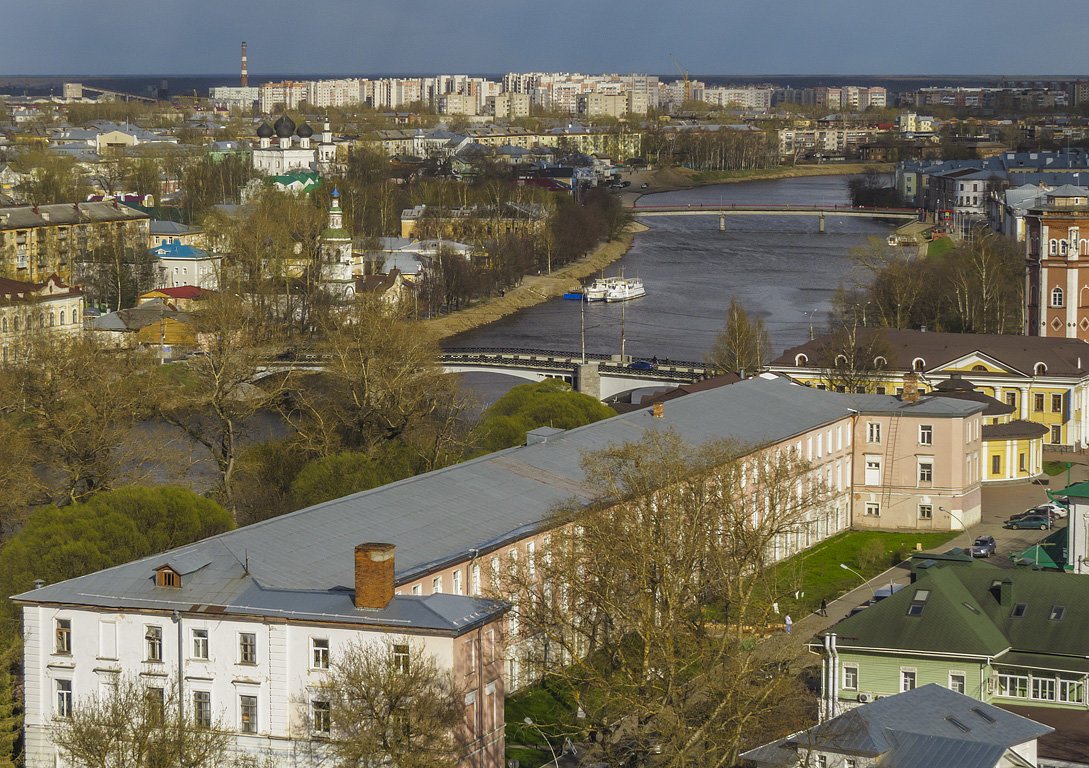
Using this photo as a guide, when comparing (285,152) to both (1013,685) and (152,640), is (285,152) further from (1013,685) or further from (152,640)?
(152,640)

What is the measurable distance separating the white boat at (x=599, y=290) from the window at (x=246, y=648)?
134 ft

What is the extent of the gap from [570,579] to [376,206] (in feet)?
181

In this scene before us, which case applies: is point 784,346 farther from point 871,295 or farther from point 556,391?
point 556,391

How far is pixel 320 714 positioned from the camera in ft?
50.9

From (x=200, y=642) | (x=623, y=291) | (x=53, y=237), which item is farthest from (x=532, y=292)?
(x=200, y=642)

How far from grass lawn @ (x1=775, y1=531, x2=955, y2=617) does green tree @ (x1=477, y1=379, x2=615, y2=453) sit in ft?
14.7

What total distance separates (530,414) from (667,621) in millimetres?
14130

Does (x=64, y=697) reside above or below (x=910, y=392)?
below

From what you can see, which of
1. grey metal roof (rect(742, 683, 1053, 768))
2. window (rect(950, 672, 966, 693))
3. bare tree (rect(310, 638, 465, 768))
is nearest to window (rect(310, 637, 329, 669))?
bare tree (rect(310, 638, 465, 768))

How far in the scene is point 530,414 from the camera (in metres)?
29.0

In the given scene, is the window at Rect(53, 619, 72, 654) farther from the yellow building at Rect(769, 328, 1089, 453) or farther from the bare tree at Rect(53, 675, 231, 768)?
the yellow building at Rect(769, 328, 1089, 453)

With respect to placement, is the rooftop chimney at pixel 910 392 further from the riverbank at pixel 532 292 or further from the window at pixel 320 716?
the riverbank at pixel 532 292

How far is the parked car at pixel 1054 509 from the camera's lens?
27469 millimetres

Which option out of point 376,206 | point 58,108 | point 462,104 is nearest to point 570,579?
point 376,206
